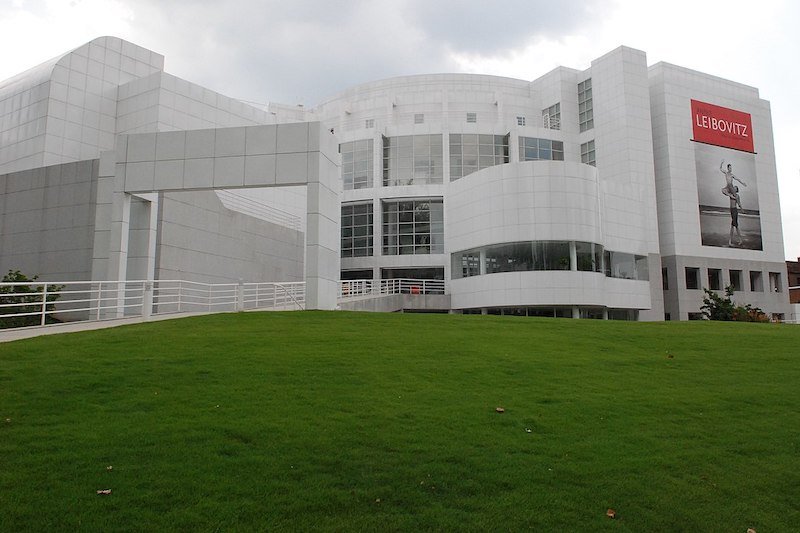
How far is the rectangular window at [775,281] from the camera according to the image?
55.3 m

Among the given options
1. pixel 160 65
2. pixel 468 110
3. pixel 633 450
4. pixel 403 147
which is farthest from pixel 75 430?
pixel 468 110

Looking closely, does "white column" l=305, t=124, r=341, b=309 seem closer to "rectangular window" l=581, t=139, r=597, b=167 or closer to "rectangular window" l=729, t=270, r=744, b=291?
"rectangular window" l=581, t=139, r=597, b=167

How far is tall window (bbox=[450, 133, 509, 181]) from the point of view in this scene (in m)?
53.0

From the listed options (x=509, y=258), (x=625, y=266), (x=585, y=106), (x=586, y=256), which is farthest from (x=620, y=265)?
(x=585, y=106)

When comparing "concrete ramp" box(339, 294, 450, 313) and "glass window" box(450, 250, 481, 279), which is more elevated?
"glass window" box(450, 250, 481, 279)

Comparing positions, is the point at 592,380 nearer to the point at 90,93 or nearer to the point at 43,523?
the point at 43,523

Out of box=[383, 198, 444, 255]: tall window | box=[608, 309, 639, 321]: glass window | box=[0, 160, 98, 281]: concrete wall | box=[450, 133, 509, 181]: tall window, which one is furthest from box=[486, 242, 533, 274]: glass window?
box=[0, 160, 98, 281]: concrete wall

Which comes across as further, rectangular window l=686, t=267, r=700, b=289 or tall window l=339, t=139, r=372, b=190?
tall window l=339, t=139, r=372, b=190

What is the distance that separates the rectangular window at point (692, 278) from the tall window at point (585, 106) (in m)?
15.6

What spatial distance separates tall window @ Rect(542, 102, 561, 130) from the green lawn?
47783mm

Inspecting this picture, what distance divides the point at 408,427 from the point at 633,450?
2.67 m

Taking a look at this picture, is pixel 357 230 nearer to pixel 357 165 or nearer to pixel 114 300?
pixel 357 165

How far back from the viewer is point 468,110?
2370 inches

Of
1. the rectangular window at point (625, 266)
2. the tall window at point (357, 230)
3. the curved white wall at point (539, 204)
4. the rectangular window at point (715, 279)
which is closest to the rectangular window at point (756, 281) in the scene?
the rectangular window at point (715, 279)
